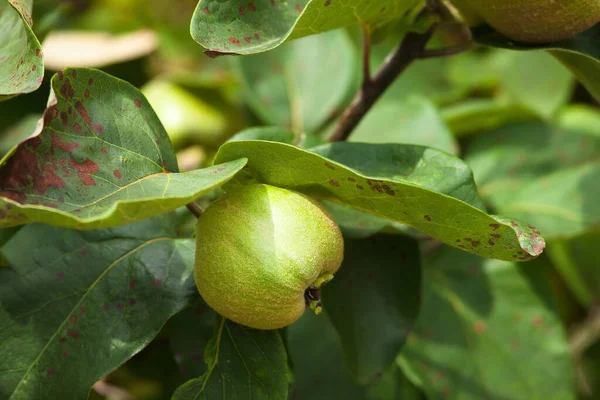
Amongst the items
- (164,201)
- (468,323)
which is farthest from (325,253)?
(468,323)

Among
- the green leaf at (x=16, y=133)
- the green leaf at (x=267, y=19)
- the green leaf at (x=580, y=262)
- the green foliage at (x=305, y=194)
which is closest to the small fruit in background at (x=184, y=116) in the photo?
the green foliage at (x=305, y=194)

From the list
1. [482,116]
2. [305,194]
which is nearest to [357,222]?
[305,194]

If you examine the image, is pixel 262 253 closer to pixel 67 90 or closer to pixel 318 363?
pixel 67 90

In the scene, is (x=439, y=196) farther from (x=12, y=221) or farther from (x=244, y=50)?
(x=12, y=221)

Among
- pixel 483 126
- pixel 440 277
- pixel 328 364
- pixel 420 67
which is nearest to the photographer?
pixel 328 364

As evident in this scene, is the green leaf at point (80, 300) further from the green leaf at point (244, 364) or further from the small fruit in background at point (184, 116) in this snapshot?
the small fruit in background at point (184, 116)

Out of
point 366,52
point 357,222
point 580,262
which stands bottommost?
point 580,262

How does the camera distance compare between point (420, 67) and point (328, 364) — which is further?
point (420, 67)
